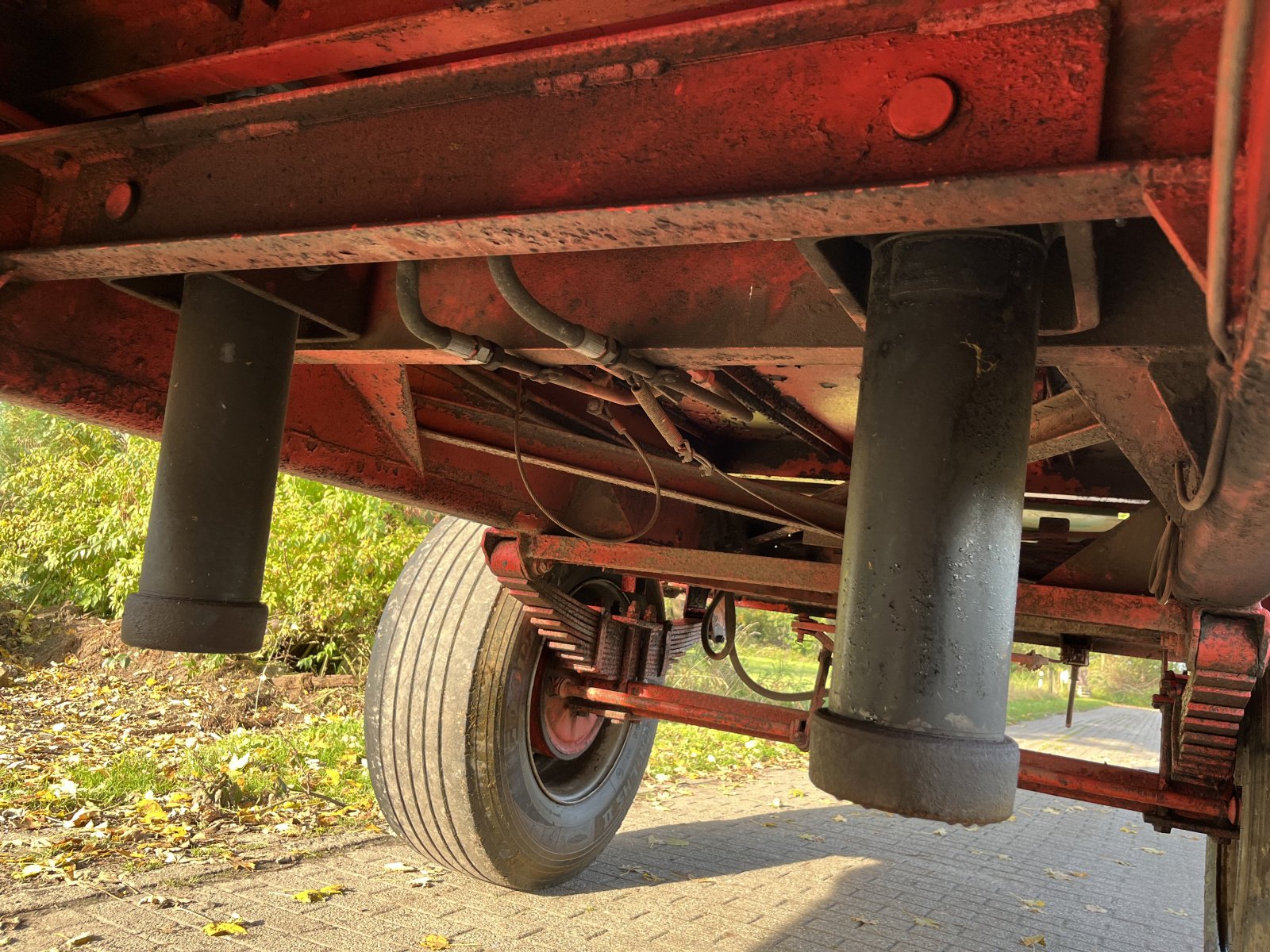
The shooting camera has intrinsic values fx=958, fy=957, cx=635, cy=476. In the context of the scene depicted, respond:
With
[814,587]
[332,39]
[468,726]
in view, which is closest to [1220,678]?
[814,587]

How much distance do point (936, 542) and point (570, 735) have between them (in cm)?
358

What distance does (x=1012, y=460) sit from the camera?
118cm

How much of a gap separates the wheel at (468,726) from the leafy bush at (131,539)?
397cm

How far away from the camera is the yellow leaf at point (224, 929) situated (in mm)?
3012

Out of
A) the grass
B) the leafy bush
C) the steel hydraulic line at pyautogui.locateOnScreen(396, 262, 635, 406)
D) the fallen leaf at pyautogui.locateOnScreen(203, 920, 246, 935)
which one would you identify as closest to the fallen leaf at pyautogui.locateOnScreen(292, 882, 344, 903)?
the fallen leaf at pyautogui.locateOnScreen(203, 920, 246, 935)

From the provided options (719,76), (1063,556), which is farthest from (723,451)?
(719,76)

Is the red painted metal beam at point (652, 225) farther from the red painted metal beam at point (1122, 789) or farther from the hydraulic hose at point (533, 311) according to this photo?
the red painted metal beam at point (1122, 789)

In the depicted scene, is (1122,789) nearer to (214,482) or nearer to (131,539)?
(214,482)

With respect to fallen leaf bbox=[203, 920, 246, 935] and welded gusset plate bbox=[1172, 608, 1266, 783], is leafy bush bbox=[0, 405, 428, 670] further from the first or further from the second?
welded gusset plate bbox=[1172, 608, 1266, 783]

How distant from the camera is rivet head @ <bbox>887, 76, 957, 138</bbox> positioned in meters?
1.08

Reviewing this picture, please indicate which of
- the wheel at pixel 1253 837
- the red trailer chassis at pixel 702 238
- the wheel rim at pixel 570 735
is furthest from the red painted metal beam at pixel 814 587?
the wheel rim at pixel 570 735

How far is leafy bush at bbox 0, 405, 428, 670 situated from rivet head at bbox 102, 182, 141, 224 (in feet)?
20.3

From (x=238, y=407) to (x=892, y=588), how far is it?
1.15 meters

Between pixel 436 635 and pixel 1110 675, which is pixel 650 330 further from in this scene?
pixel 1110 675
